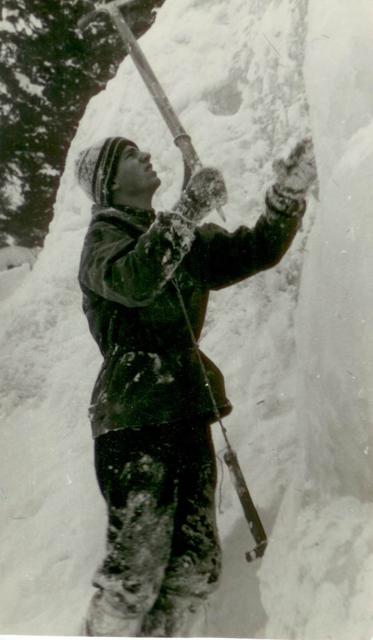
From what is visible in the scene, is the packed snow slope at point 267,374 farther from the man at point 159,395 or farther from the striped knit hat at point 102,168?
the striped knit hat at point 102,168

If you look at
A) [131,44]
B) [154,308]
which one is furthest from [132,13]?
[154,308]

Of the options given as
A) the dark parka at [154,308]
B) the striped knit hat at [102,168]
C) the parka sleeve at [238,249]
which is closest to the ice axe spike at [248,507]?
the dark parka at [154,308]

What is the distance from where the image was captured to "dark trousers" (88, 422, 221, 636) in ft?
4.03

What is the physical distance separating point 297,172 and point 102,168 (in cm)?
42

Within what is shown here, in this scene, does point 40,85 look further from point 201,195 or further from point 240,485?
point 240,485

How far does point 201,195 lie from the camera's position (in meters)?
1.22

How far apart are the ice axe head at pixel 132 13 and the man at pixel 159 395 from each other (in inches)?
24.8

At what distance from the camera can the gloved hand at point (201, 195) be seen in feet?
3.95

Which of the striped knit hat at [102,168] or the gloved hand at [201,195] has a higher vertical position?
the striped knit hat at [102,168]

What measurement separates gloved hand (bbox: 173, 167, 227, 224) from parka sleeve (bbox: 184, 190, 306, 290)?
0.12m

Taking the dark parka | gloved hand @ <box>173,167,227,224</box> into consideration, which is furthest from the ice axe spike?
gloved hand @ <box>173,167,227,224</box>

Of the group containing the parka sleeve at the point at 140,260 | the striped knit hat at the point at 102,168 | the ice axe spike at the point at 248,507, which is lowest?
the ice axe spike at the point at 248,507

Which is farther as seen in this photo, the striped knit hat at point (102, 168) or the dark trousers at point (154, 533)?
the striped knit hat at point (102, 168)

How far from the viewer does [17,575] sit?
1.48 metres
